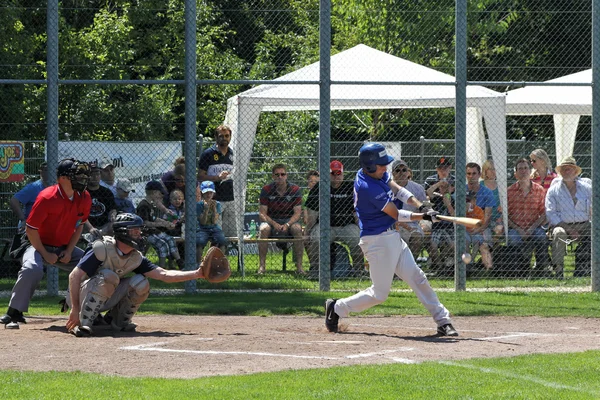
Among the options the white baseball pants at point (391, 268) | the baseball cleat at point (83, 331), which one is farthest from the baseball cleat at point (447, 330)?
the baseball cleat at point (83, 331)

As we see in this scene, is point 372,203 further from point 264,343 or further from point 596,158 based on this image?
point 596,158

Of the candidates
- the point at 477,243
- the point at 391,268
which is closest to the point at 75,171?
the point at 391,268

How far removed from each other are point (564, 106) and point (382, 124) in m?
3.74

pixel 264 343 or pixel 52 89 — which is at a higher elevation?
pixel 52 89

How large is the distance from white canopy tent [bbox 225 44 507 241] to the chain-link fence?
3cm

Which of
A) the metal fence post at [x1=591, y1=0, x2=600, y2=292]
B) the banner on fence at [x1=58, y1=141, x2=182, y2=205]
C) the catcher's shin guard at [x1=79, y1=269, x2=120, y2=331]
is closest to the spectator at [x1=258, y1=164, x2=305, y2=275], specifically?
the banner on fence at [x1=58, y1=141, x2=182, y2=205]

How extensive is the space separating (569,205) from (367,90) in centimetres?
385

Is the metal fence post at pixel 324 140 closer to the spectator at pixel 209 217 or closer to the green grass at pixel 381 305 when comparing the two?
the green grass at pixel 381 305

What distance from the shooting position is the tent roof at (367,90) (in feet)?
53.3

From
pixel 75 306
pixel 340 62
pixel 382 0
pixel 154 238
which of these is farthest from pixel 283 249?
pixel 75 306

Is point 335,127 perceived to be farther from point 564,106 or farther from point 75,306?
point 75,306

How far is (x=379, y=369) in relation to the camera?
8039mm

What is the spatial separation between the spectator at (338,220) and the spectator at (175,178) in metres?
1.89

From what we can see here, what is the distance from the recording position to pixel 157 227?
1488cm
